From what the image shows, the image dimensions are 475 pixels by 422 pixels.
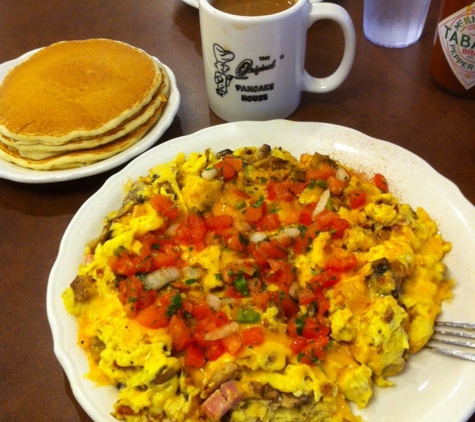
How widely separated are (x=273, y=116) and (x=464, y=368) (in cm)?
139

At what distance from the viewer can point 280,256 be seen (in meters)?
1.75

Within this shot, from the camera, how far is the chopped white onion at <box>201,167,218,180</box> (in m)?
1.92

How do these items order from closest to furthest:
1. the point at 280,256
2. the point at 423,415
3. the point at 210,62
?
1. the point at 423,415
2. the point at 280,256
3. the point at 210,62

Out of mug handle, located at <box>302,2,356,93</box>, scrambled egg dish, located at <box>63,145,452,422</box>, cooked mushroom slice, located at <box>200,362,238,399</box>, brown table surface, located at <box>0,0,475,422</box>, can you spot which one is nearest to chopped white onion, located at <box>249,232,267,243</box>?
scrambled egg dish, located at <box>63,145,452,422</box>

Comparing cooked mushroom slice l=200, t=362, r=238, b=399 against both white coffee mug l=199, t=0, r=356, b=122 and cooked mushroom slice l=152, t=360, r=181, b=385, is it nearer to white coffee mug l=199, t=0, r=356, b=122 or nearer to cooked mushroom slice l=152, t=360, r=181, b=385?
cooked mushroom slice l=152, t=360, r=181, b=385

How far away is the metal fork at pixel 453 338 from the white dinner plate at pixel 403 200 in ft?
0.08

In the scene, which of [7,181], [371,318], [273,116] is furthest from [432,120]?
[7,181]

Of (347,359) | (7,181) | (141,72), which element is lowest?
(7,181)

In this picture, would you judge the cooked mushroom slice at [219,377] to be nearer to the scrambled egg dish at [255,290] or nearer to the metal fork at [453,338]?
the scrambled egg dish at [255,290]

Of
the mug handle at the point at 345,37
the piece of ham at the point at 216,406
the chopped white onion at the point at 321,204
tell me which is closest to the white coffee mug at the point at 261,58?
the mug handle at the point at 345,37

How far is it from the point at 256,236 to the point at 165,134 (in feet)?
3.05

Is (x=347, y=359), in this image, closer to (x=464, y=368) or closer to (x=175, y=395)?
(x=464, y=368)

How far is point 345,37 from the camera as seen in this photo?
225 centimetres

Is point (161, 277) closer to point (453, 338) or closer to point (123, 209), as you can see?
point (123, 209)
